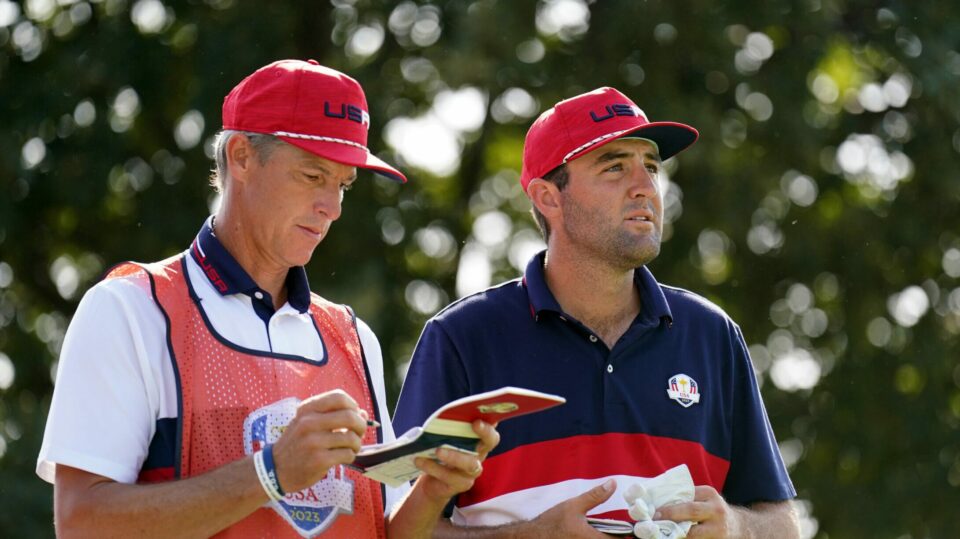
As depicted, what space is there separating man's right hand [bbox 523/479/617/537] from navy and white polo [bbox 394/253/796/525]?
0.22 metres

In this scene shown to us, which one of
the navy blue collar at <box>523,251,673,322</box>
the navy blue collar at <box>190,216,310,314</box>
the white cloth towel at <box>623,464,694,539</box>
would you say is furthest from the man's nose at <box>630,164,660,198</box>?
the navy blue collar at <box>190,216,310,314</box>

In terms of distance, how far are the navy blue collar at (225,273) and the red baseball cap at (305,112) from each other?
0.98ft

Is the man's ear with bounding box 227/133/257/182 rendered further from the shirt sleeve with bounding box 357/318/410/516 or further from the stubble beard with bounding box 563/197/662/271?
the stubble beard with bounding box 563/197/662/271

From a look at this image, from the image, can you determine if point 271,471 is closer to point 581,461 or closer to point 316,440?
point 316,440

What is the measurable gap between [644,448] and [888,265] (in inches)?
276

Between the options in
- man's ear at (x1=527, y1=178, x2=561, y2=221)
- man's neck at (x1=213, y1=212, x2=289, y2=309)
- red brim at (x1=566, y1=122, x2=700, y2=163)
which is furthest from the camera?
man's ear at (x1=527, y1=178, x2=561, y2=221)

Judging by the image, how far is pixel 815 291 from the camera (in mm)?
11273

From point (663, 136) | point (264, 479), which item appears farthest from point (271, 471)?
point (663, 136)

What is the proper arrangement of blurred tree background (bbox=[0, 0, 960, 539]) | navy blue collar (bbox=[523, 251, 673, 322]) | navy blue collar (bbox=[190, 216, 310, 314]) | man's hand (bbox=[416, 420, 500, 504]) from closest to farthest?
man's hand (bbox=[416, 420, 500, 504]) → navy blue collar (bbox=[190, 216, 310, 314]) → navy blue collar (bbox=[523, 251, 673, 322]) → blurred tree background (bbox=[0, 0, 960, 539])

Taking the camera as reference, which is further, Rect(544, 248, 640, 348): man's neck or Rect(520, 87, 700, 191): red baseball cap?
Rect(520, 87, 700, 191): red baseball cap

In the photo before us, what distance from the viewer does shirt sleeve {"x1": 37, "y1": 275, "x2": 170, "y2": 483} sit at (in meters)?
3.63

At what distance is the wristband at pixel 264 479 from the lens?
3555 mm

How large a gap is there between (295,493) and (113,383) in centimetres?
49

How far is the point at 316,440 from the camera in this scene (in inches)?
138
